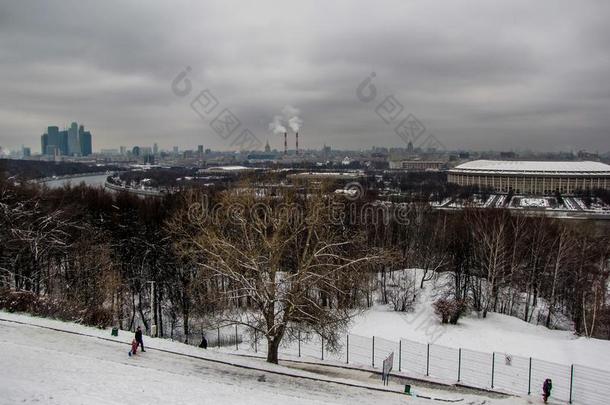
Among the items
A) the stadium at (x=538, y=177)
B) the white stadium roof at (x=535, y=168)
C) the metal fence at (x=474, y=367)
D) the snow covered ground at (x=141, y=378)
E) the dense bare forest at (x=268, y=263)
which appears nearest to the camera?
the snow covered ground at (x=141, y=378)

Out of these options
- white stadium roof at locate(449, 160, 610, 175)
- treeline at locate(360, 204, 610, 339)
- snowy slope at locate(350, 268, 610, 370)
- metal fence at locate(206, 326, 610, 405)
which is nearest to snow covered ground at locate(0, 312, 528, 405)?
metal fence at locate(206, 326, 610, 405)

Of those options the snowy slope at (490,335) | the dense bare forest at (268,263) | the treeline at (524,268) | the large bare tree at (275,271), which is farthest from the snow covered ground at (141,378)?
the treeline at (524,268)

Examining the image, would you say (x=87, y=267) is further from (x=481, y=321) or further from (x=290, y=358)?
(x=481, y=321)

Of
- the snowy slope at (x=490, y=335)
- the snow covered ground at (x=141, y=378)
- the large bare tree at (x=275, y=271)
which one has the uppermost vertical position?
the large bare tree at (x=275, y=271)

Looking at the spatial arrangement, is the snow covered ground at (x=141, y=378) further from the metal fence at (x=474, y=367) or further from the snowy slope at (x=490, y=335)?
the snowy slope at (x=490, y=335)

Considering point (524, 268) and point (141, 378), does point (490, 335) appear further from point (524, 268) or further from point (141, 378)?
point (141, 378)

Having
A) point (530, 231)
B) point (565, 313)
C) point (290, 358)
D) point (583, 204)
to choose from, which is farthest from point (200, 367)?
point (583, 204)

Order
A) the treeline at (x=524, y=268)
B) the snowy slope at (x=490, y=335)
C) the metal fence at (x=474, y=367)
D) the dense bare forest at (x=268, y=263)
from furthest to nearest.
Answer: the treeline at (x=524, y=268) → the snowy slope at (x=490, y=335) → the dense bare forest at (x=268, y=263) → the metal fence at (x=474, y=367)
